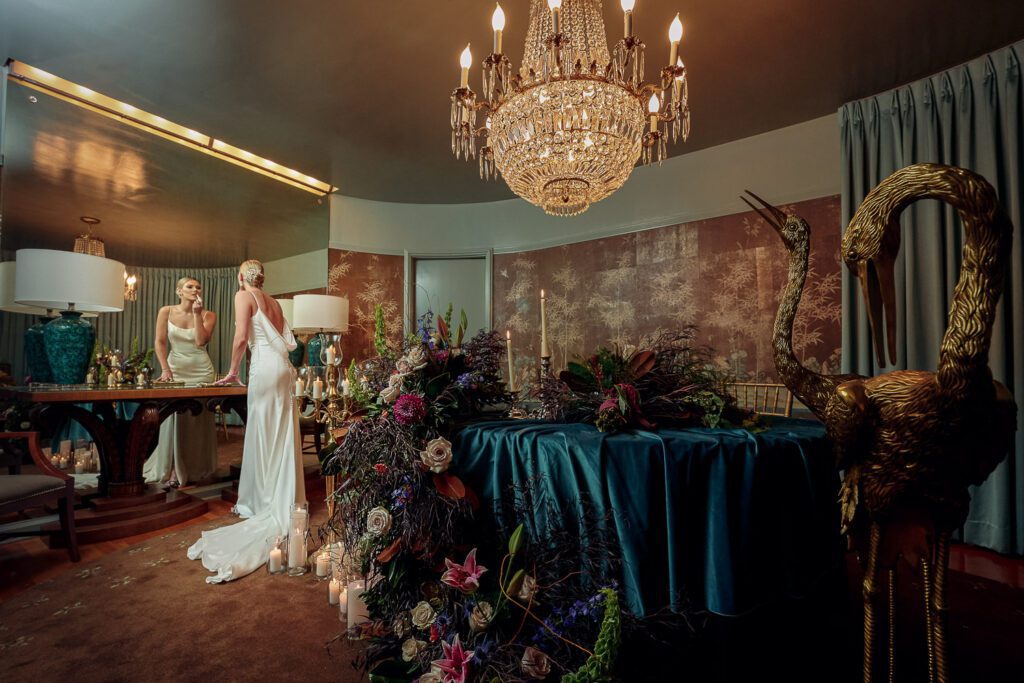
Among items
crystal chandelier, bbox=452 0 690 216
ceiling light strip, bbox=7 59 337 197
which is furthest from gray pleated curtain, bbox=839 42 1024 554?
ceiling light strip, bbox=7 59 337 197

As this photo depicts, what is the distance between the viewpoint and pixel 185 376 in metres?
4.15

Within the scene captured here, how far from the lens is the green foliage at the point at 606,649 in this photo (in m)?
1.03

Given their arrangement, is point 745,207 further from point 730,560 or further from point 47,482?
point 47,482

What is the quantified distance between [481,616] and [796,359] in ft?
3.27

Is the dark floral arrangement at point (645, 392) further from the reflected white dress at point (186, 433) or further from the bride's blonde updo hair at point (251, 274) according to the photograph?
the reflected white dress at point (186, 433)

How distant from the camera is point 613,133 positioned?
2.06m

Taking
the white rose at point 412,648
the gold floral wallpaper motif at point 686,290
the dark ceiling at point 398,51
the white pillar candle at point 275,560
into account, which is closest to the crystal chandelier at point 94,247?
the dark ceiling at point 398,51

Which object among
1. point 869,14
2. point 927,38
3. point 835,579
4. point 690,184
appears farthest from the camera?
point 690,184

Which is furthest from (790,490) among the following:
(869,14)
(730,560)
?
(869,14)

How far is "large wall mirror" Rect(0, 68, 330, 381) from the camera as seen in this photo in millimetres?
3365

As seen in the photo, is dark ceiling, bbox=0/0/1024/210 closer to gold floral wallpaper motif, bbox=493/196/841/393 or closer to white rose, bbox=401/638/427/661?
gold floral wallpaper motif, bbox=493/196/841/393

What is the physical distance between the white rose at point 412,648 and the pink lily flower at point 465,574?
242 mm

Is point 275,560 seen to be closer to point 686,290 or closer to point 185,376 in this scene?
point 185,376

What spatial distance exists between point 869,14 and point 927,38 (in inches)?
20.2
